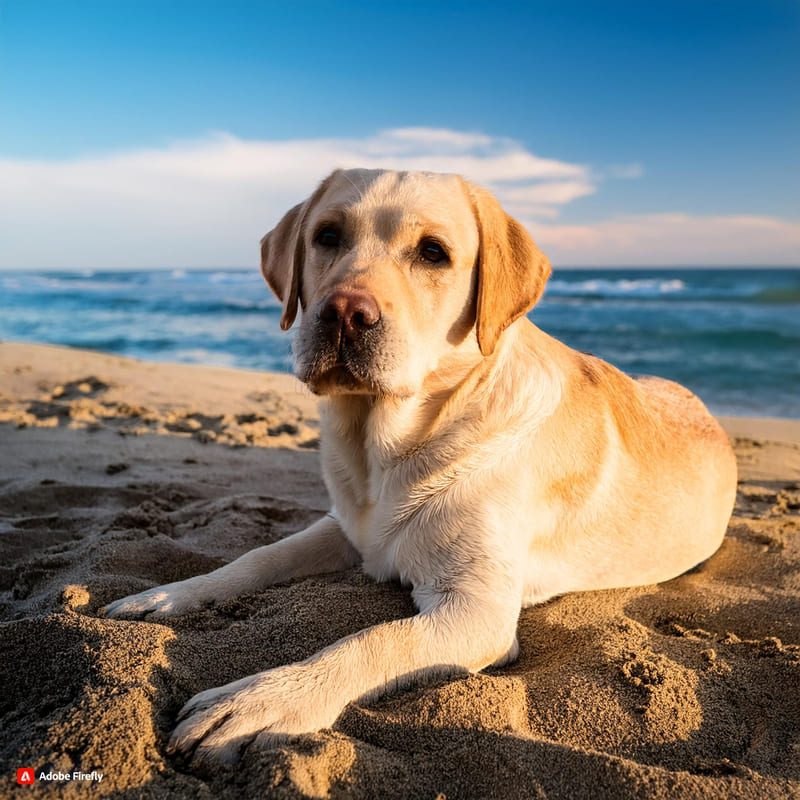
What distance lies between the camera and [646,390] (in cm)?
372

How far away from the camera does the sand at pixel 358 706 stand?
6.02ft

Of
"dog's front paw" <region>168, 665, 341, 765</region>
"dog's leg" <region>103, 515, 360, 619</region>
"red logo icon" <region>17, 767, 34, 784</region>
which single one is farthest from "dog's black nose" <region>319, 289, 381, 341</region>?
"red logo icon" <region>17, 767, 34, 784</region>

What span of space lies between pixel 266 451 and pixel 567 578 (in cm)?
354

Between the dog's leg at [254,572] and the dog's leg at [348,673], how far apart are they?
825 millimetres

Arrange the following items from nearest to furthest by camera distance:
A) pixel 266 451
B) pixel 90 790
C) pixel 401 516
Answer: pixel 90 790, pixel 401 516, pixel 266 451

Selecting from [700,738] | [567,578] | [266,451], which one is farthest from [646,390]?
[266,451]

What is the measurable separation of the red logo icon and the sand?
0.06 ft

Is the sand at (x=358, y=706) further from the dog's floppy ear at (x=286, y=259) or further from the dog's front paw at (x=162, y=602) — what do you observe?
the dog's floppy ear at (x=286, y=259)

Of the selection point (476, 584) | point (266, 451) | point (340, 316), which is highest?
point (340, 316)

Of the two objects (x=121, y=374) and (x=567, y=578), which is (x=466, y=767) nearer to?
(x=567, y=578)

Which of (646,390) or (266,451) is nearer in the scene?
(646,390)

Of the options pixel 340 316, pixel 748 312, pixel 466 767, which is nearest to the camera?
pixel 466 767

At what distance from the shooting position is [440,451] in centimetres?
287

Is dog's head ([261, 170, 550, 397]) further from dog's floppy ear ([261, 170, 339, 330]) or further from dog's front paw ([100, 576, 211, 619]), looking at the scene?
dog's front paw ([100, 576, 211, 619])
